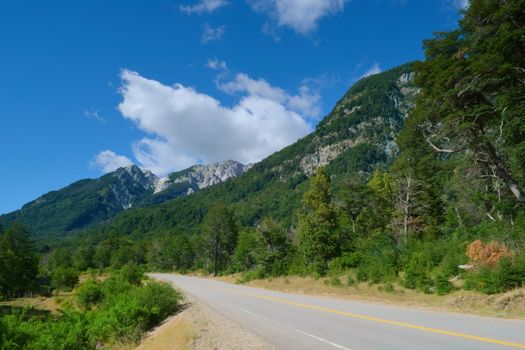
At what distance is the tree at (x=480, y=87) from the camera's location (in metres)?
18.5

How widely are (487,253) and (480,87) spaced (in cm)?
832

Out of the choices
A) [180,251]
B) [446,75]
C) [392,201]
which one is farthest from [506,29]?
[180,251]

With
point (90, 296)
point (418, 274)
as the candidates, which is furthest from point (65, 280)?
point (418, 274)

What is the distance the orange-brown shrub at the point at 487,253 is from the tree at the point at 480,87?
3380 millimetres

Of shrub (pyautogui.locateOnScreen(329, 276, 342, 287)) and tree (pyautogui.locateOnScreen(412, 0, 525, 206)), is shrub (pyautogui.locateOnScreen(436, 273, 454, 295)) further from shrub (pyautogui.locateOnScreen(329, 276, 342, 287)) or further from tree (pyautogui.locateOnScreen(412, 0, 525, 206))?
shrub (pyautogui.locateOnScreen(329, 276, 342, 287))

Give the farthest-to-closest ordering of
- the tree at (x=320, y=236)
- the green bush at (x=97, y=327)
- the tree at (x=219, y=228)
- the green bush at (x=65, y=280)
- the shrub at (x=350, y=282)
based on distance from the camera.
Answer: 1. the tree at (x=219, y=228)
2. the green bush at (x=65, y=280)
3. the tree at (x=320, y=236)
4. the shrub at (x=350, y=282)
5. the green bush at (x=97, y=327)

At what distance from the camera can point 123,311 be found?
18234 millimetres

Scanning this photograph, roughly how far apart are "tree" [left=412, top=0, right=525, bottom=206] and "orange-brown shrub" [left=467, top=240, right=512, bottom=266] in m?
3.38

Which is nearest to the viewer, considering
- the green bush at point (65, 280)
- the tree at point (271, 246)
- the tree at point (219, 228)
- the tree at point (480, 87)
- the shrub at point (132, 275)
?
the tree at point (480, 87)

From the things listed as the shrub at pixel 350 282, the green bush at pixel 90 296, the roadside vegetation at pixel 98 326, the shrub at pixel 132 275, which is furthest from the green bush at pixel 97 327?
the green bush at pixel 90 296

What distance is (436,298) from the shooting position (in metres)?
18.1

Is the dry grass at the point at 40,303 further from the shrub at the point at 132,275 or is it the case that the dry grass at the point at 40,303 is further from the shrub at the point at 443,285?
the shrub at the point at 443,285

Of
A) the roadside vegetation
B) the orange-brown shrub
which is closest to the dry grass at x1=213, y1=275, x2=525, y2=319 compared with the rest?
the orange-brown shrub

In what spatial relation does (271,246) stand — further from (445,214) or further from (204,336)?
(204,336)
